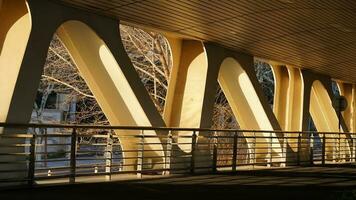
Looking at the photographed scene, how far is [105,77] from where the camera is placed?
13.5 m

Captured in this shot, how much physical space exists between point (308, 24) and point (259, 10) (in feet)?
6.52

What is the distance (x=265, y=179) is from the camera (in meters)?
13.2

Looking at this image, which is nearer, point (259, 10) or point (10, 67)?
point (10, 67)

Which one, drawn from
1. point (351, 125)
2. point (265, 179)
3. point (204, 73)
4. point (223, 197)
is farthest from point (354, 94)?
point (223, 197)

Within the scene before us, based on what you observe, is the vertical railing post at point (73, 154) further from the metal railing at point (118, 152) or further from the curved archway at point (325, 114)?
the curved archway at point (325, 114)

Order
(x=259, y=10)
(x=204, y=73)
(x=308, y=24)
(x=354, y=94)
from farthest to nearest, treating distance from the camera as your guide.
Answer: (x=354, y=94), (x=204, y=73), (x=308, y=24), (x=259, y=10)

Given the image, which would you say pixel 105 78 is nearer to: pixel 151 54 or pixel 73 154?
pixel 73 154

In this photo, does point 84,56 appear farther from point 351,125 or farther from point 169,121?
point 351,125

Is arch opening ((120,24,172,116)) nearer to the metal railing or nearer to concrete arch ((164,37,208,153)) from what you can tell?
the metal railing

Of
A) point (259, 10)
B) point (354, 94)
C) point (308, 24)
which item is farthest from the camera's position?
point (354, 94)

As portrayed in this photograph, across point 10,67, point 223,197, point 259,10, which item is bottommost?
point 223,197

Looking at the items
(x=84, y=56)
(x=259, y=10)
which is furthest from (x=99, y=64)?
(x=259, y=10)

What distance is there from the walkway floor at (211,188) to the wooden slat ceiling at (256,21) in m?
3.49

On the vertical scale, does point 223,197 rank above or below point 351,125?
below
